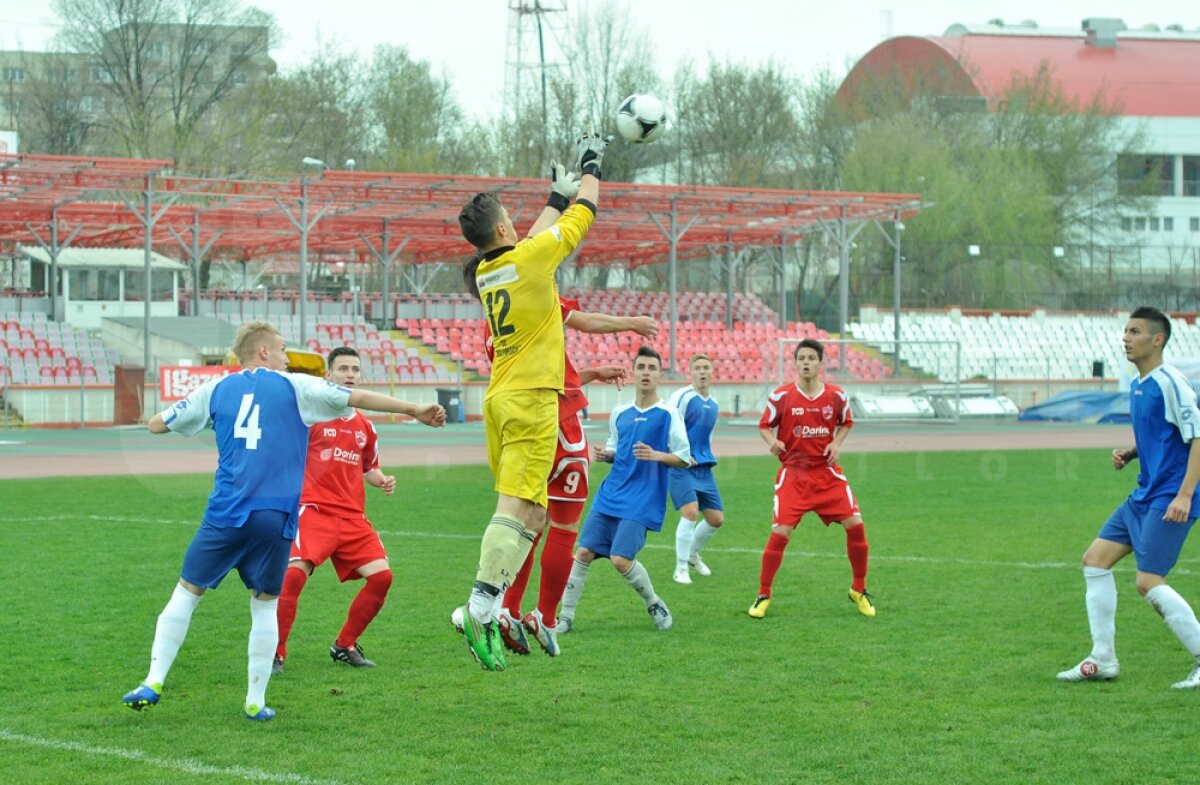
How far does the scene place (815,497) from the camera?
10367 mm

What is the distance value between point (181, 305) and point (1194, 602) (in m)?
42.8

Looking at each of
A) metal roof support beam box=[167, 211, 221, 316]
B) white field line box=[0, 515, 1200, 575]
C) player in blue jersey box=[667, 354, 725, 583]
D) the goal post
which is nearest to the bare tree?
metal roof support beam box=[167, 211, 221, 316]

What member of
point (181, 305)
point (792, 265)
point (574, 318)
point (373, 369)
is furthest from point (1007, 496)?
point (792, 265)

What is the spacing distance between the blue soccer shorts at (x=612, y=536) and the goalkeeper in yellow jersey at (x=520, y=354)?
8.90ft

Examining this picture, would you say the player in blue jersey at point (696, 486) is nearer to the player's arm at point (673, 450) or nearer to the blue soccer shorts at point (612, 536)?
the player's arm at point (673, 450)

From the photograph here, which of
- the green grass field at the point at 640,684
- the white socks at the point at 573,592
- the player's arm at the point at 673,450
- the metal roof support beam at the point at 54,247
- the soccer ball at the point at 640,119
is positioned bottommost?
the green grass field at the point at 640,684

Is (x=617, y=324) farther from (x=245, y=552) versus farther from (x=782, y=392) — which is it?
(x=782, y=392)

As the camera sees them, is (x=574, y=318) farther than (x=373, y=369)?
No

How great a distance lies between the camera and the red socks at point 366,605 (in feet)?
26.7

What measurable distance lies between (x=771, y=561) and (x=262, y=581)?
4.37m

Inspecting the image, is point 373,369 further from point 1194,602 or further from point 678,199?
point 1194,602

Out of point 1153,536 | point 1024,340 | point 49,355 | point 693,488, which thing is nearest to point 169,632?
point 1153,536

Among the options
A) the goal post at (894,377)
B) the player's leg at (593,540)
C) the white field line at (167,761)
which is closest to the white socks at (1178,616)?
the player's leg at (593,540)

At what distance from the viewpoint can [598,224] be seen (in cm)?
4816
